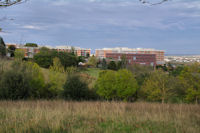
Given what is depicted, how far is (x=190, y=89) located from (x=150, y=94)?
5392mm

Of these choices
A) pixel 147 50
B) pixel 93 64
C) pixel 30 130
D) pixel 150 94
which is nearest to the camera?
pixel 30 130

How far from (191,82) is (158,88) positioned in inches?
179

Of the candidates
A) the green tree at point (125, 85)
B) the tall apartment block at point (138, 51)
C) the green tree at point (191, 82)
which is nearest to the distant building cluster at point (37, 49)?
the green tree at point (125, 85)

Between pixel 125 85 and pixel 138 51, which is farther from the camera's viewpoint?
pixel 138 51

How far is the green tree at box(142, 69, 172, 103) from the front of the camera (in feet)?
90.0

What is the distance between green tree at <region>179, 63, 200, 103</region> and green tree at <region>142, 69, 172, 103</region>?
2.25 metres

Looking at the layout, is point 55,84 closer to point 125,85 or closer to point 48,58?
point 125,85

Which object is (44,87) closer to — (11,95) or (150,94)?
(11,95)

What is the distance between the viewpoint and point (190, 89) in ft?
84.4

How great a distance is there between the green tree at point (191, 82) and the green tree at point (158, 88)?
2.25 metres

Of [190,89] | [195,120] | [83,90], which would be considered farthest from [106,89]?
[195,120]

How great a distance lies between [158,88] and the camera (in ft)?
91.4

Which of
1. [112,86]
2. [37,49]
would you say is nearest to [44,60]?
[112,86]

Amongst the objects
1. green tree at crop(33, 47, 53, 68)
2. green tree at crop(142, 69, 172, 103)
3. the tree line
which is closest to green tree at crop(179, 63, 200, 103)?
the tree line
